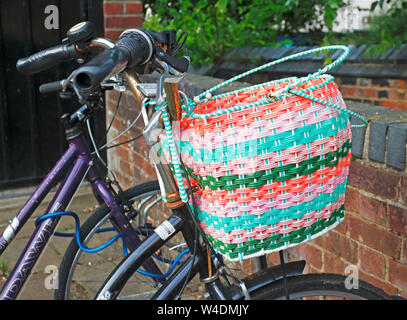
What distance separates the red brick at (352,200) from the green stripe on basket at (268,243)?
2.92 feet

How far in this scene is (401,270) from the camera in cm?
205

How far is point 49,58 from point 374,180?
133 cm

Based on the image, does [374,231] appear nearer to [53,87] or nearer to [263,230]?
[263,230]

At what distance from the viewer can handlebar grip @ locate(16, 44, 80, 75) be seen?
1.48m

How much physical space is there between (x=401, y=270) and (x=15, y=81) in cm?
320

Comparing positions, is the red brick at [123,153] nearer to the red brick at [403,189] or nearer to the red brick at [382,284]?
the red brick at [382,284]

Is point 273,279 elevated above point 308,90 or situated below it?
below

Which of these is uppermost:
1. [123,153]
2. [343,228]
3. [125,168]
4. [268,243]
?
[268,243]

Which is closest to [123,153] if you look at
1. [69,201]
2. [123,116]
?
[123,116]

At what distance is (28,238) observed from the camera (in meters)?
3.94

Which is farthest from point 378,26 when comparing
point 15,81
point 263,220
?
point 263,220

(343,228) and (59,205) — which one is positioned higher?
(59,205)
